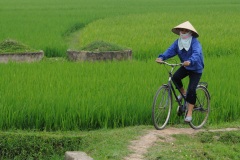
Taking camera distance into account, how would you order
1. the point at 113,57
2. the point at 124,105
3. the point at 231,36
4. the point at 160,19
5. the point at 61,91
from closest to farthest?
the point at 124,105 < the point at 61,91 < the point at 113,57 < the point at 231,36 < the point at 160,19

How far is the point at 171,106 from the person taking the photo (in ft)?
19.5

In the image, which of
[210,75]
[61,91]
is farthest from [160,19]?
[61,91]

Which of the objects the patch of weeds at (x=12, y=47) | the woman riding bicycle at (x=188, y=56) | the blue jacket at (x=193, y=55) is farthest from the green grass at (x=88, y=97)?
the patch of weeds at (x=12, y=47)

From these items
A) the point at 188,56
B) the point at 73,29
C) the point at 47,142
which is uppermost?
the point at 73,29

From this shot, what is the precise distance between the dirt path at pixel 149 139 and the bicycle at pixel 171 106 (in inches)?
3.8

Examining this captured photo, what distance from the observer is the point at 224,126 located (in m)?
6.01

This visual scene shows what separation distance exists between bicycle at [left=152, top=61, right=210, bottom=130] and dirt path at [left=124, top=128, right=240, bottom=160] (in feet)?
0.32

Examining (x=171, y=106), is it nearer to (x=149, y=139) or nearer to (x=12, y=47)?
(x=149, y=139)

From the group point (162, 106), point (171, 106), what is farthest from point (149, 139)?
point (171, 106)

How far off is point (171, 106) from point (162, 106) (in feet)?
0.48

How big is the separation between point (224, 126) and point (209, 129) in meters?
0.16

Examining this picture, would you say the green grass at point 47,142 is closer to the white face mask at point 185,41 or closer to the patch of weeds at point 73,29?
the white face mask at point 185,41

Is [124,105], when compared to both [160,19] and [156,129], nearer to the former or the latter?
[156,129]

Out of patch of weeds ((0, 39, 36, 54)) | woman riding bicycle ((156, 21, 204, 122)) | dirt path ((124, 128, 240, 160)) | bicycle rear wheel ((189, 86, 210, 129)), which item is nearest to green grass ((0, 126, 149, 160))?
dirt path ((124, 128, 240, 160))
